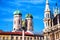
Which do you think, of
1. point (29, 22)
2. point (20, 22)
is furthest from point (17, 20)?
→ point (29, 22)

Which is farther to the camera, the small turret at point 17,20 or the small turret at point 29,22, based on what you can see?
the small turret at point 29,22

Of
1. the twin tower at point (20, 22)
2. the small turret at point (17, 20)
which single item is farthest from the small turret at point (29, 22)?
the small turret at point (17, 20)

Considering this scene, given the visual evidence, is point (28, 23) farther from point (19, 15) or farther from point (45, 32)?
point (45, 32)

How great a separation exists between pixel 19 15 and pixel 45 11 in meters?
31.7

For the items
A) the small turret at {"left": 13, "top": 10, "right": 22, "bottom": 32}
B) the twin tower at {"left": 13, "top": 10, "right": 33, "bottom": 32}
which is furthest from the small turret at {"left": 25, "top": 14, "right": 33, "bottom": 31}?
the small turret at {"left": 13, "top": 10, "right": 22, "bottom": 32}

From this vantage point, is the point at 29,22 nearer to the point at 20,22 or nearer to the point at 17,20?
the point at 20,22

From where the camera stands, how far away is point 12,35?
88.3m

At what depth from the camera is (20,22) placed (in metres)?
103

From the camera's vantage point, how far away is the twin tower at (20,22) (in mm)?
101775

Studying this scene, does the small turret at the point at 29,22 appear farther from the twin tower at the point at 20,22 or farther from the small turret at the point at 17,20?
the small turret at the point at 17,20

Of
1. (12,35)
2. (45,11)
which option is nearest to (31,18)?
(12,35)

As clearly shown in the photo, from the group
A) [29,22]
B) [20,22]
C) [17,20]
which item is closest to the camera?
[20,22]

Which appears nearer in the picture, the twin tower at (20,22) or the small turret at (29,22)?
the twin tower at (20,22)

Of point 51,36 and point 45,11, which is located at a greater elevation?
point 45,11
